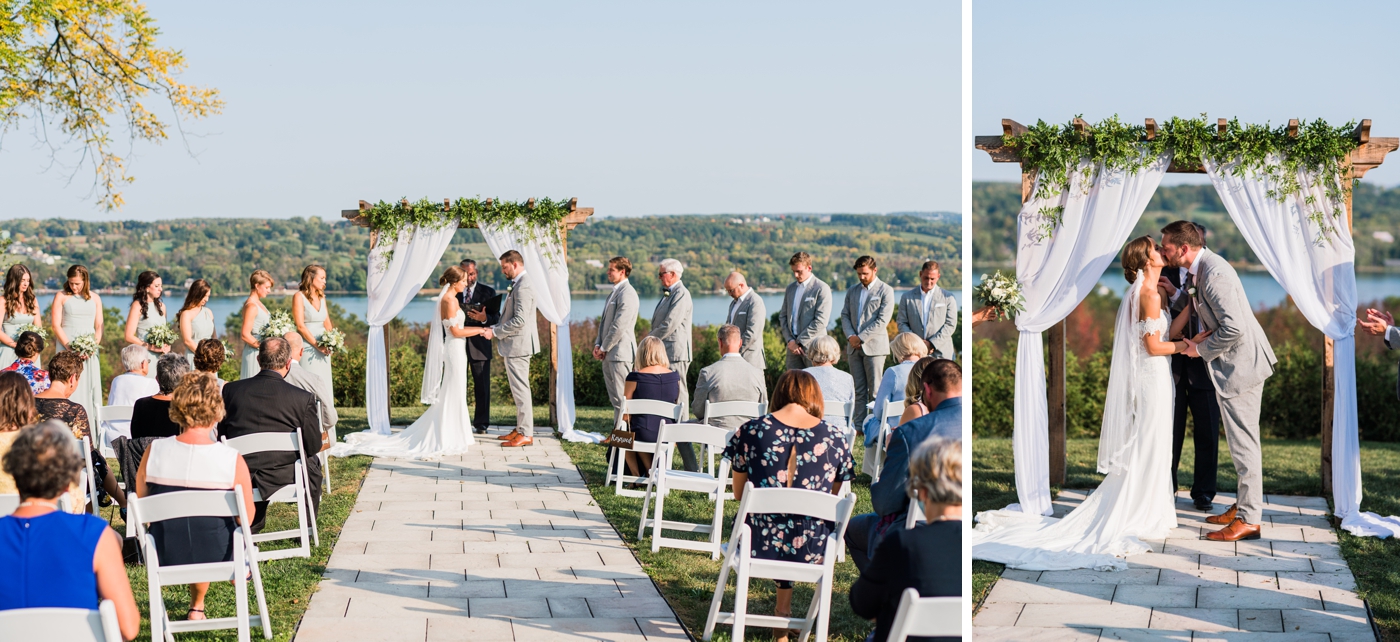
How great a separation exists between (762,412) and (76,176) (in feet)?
35.8

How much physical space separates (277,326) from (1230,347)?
6486mm

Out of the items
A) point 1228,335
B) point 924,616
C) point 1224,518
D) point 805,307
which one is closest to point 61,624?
point 924,616

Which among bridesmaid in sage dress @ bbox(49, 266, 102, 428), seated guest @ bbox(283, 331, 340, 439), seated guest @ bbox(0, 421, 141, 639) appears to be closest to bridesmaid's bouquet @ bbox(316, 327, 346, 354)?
seated guest @ bbox(283, 331, 340, 439)

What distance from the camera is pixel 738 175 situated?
4031 centimetres

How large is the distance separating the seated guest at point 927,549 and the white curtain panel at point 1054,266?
3.81 m

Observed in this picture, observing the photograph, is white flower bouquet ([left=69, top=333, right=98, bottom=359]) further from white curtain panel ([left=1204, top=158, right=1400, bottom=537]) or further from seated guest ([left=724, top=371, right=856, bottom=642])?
white curtain panel ([left=1204, top=158, right=1400, bottom=537])

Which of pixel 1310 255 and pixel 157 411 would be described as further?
pixel 1310 255

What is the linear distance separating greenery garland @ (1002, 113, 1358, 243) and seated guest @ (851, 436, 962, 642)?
4107mm

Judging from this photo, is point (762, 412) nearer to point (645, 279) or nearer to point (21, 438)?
point (21, 438)

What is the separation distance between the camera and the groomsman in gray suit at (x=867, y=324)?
9422 mm

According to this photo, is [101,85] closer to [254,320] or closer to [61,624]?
[254,320]

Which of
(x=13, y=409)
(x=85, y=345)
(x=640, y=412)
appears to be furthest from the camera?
(x=85, y=345)

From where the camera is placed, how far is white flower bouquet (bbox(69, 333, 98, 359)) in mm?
8870

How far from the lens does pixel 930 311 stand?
9.16 metres
